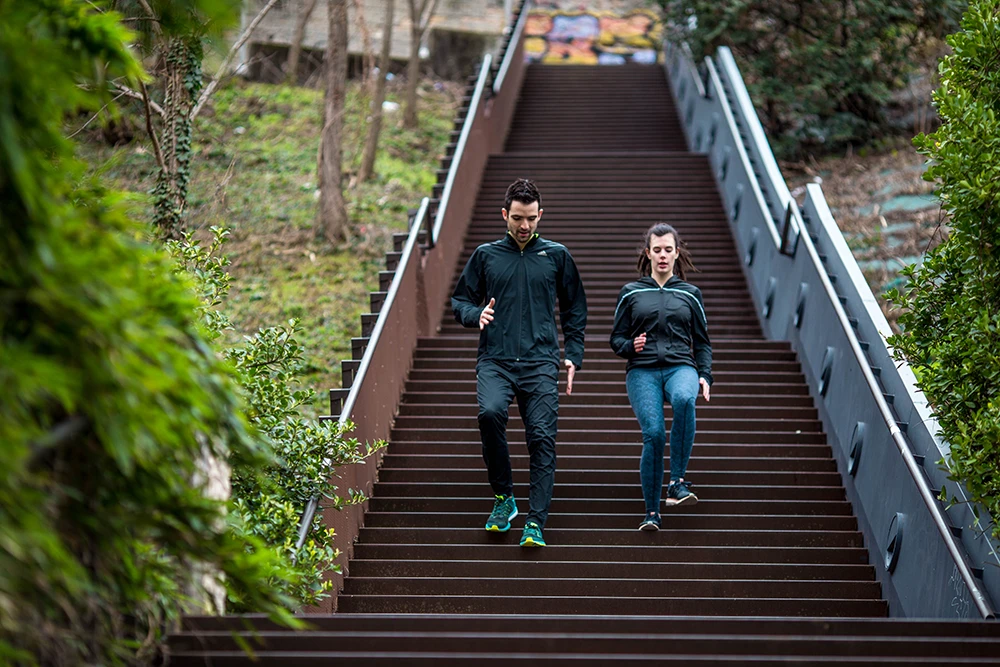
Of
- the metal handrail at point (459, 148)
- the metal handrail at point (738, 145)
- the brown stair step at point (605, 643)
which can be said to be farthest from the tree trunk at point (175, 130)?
the brown stair step at point (605, 643)

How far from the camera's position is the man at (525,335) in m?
6.29

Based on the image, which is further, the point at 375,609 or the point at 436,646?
the point at 375,609

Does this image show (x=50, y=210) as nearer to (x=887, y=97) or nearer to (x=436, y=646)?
(x=436, y=646)

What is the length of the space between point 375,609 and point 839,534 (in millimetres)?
2755

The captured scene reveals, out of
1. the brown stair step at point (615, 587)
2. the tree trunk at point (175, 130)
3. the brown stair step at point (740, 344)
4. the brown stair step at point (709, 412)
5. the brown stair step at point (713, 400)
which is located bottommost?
the brown stair step at point (740, 344)

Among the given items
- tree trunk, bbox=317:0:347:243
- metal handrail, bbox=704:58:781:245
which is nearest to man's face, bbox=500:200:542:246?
metal handrail, bbox=704:58:781:245

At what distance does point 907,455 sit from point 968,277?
127 cm

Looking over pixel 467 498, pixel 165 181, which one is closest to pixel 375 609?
pixel 467 498

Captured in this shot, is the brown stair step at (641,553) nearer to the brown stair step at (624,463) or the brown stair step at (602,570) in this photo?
the brown stair step at (602,570)

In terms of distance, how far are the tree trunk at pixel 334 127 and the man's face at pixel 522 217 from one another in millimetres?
9508

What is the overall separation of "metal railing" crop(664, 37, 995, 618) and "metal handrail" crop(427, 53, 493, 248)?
→ 9.27 feet

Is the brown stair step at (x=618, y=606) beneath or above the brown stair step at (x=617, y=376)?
above

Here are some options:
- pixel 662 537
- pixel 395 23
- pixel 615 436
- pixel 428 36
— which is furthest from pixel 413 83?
pixel 662 537

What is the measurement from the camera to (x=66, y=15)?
3.06 meters
